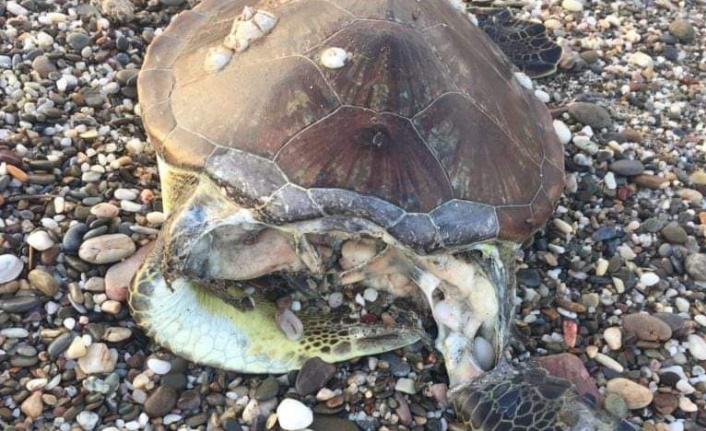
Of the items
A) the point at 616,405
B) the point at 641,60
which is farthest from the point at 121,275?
the point at 641,60

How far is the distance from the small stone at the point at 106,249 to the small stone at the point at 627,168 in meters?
1.82

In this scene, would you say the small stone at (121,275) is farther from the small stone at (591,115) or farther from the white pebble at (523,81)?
the small stone at (591,115)

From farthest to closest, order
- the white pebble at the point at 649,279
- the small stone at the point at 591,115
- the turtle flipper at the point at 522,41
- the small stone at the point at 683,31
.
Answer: the small stone at the point at 683,31
the turtle flipper at the point at 522,41
the small stone at the point at 591,115
the white pebble at the point at 649,279

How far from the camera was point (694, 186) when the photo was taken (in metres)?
2.88

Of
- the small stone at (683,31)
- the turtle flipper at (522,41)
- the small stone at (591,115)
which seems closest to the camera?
the small stone at (591,115)

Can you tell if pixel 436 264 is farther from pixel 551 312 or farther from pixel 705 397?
pixel 705 397

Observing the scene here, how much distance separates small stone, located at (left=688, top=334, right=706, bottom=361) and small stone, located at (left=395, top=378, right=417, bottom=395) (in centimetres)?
93

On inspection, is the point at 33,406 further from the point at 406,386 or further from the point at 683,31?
the point at 683,31

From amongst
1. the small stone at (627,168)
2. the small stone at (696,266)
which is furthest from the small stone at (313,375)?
the small stone at (627,168)

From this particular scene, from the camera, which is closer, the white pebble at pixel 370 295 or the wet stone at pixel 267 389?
the wet stone at pixel 267 389

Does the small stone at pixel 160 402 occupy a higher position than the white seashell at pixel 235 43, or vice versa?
the white seashell at pixel 235 43

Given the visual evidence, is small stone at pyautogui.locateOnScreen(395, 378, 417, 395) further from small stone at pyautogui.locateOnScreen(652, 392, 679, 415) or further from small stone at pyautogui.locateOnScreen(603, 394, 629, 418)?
small stone at pyautogui.locateOnScreen(652, 392, 679, 415)

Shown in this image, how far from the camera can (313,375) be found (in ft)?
6.95

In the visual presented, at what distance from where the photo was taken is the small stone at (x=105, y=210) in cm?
234
